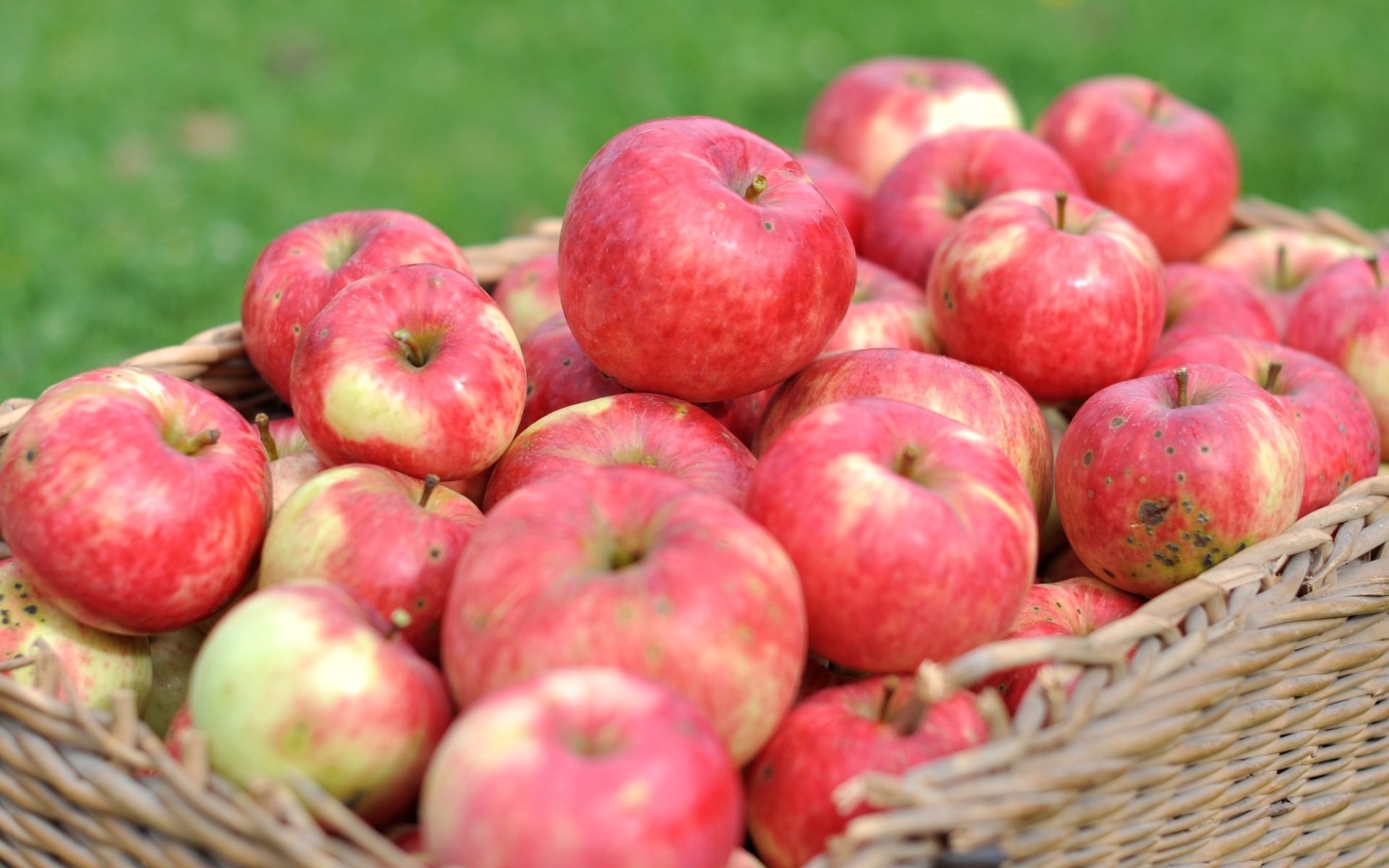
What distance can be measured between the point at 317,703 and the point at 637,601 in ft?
1.04

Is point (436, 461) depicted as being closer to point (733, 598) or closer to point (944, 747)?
point (733, 598)

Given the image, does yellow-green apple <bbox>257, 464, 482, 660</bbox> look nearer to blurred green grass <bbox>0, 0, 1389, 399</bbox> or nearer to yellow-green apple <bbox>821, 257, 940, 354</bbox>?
yellow-green apple <bbox>821, 257, 940, 354</bbox>

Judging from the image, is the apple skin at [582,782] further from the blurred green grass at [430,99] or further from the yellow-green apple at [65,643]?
the blurred green grass at [430,99]

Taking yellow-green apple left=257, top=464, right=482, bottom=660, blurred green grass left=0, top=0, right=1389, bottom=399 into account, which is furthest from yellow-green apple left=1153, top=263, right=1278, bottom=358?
blurred green grass left=0, top=0, right=1389, bottom=399

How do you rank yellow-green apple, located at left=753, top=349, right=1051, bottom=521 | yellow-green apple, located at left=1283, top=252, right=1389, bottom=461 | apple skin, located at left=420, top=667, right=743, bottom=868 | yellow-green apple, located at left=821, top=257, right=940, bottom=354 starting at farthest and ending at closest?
yellow-green apple, located at left=1283, top=252, right=1389, bottom=461
yellow-green apple, located at left=821, top=257, right=940, bottom=354
yellow-green apple, located at left=753, top=349, right=1051, bottom=521
apple skin, located at left=420, top=667, right=743, bottom=868

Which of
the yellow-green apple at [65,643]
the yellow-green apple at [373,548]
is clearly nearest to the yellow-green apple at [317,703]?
the yellow-green apple at [373,548]

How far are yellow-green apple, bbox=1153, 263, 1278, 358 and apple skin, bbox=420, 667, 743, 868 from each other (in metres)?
1.34

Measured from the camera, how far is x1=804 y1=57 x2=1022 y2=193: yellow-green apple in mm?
2795

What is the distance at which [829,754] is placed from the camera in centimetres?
125

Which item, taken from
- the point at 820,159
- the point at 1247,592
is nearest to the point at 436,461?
the point at 1247,592

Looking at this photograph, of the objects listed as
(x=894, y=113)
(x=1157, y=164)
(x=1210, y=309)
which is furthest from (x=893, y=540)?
(x=894, y=113)

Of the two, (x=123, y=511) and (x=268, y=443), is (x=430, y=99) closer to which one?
(x=268, y=443)

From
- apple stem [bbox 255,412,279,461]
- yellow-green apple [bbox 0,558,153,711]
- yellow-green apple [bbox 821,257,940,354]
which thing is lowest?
yellow-green apple [bbox 0,558,153,711]

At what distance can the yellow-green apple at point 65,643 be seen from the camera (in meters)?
1.48
